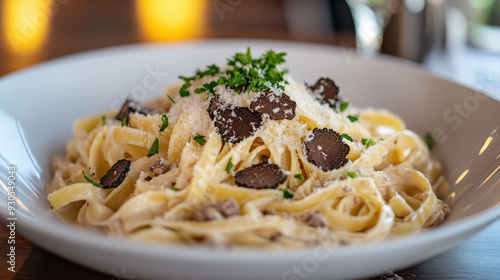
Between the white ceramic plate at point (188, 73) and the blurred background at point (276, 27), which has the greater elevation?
the blurred background at point (276, 27)

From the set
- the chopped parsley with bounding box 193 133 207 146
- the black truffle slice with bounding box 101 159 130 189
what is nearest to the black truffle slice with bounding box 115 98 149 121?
the black truffle slice with bounding box 101 159 130 189

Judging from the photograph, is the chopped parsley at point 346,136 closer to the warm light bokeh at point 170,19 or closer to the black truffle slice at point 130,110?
the black truffle slice at point 130,110

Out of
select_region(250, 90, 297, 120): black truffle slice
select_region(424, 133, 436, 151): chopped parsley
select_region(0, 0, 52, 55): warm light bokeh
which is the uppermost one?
select_region(0, 0, 52, 55): warm light bokeh

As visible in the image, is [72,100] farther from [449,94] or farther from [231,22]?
[231,22]

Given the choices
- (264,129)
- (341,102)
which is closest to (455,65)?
(341,102)

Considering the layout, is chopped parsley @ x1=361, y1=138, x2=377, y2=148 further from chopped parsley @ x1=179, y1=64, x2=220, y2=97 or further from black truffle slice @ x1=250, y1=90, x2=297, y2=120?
chopped parsley @ x1=179, y1=64, x2=220, y2=97

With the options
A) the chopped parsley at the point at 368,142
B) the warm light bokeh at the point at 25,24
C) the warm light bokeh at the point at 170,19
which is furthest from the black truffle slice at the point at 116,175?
the warm light bokeh at the point at 170,19
